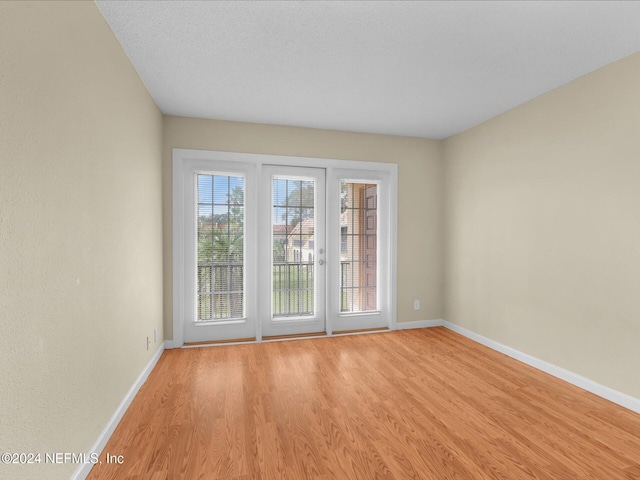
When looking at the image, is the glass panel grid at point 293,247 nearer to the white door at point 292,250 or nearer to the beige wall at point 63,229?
the white door at point 292,250

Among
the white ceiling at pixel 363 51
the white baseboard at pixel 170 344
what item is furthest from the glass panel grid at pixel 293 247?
the white baseboard at pixel 170 344

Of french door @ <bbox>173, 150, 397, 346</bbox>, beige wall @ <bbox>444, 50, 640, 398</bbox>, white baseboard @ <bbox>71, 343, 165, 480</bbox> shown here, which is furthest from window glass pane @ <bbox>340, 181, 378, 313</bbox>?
white baseboard @ <bbox>71, 343, 165, 480</bbox>

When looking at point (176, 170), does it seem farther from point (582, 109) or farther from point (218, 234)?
point (582, 109)

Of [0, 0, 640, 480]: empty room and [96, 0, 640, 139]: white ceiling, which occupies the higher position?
[96, 0, 640, 139]: white ceiling

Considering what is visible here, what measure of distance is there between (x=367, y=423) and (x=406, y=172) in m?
3.09

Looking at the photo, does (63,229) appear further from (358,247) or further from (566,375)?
(566,375)

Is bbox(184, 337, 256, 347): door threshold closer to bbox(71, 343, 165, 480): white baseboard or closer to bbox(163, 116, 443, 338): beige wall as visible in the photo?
bbox(71, 343, 165, 480): white baseboard

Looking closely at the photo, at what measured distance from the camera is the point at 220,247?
11.9ft

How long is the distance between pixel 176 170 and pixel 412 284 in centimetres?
322

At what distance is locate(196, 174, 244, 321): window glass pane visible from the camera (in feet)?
11.7

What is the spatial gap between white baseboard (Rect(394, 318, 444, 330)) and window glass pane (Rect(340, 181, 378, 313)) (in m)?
0.43

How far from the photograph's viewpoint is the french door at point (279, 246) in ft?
11.6

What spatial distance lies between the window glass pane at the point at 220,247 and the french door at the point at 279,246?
0.04 feet

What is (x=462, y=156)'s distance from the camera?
399 cm
